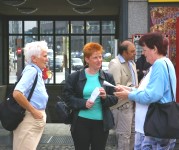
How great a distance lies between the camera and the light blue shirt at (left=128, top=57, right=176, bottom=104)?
386 centimetres

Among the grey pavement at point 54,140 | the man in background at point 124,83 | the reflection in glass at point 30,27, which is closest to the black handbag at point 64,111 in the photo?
the man in background at point 124,83

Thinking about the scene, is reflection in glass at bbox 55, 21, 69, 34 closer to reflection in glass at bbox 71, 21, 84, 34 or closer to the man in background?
reflection in glass at bbox 71, 21, 84, 34

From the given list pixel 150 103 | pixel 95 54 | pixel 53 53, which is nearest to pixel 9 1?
pixel 53 53

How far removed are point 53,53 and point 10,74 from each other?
167 cm

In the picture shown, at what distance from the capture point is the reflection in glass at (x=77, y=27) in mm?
15297

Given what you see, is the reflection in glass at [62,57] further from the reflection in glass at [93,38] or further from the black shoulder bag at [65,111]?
the black shoulder bag at [65,111]

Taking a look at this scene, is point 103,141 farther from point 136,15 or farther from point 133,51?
point 136,15

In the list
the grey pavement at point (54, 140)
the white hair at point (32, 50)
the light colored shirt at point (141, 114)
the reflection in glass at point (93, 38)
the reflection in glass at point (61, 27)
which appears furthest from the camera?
the reflection in glass at point (93, 38)

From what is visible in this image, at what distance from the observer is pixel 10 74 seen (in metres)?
15.5

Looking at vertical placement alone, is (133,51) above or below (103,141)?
above

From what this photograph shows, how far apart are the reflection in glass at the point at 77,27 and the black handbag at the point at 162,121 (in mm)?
11575

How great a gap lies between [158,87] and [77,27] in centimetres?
1163

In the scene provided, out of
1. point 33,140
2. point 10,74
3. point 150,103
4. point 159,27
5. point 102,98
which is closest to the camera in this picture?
point 150,103

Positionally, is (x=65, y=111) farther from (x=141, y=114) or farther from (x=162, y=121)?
(x=162, y=121)
